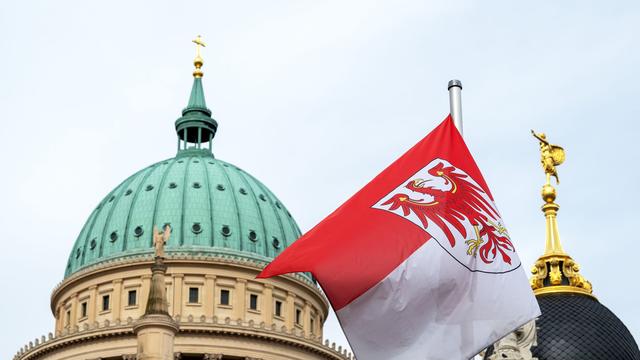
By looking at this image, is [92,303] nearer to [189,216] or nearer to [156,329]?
[189,216]

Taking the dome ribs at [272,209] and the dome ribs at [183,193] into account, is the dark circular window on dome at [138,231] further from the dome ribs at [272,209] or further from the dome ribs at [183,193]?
the dome ribs at [272,209]

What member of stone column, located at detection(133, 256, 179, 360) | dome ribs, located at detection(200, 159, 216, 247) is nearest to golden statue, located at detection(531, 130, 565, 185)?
stone column, located at detection(133, 256, 179, 360)

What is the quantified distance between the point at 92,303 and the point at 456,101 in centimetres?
7960

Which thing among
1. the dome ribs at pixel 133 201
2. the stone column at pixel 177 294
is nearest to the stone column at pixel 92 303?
the dome ribs at pixel 133 201

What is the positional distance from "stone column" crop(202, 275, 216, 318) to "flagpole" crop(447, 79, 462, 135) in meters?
75.2

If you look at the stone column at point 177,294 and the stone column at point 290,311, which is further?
the stone column at point 290,311

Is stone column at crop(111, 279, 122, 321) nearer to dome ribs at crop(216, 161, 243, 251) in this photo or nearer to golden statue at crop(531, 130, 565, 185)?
dome ribs at crop(216, 161, 243, 251)

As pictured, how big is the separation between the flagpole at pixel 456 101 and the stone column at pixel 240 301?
7583cm

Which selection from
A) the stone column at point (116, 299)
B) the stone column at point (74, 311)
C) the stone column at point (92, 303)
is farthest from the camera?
the stone column at point (74, 311)

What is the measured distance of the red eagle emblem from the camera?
81.4 feet

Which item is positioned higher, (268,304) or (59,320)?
(59,320)

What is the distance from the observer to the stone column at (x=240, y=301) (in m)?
102

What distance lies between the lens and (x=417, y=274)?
79.5 ft

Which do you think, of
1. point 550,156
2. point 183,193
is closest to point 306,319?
point 183,193
